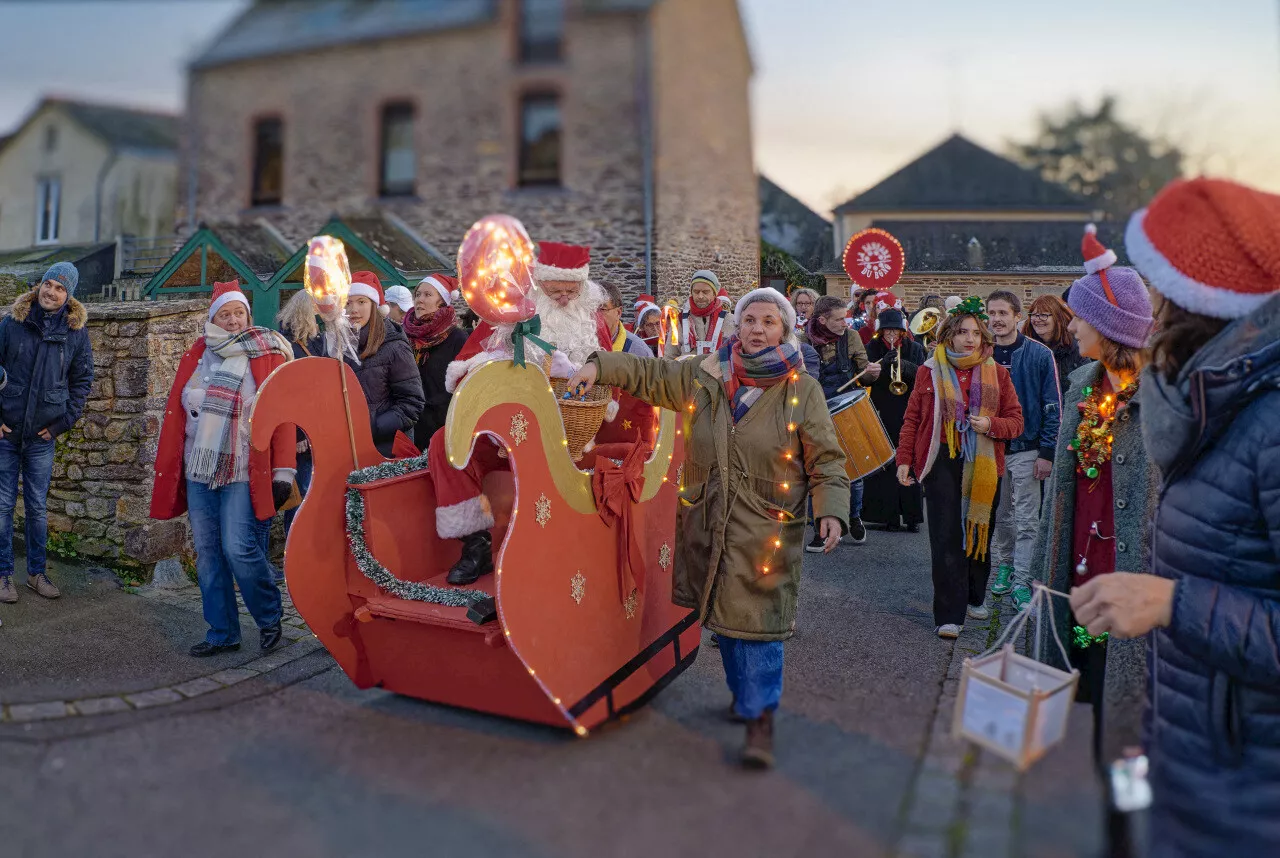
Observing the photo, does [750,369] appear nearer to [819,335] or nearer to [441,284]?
[441,284]

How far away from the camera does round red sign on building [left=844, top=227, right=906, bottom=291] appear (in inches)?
353

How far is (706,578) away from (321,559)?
1.61 meters

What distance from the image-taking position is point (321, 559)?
384cm

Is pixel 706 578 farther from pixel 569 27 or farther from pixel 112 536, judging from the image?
pixel 112 536

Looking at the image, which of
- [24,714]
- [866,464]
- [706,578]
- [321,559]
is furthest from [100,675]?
[866,464]

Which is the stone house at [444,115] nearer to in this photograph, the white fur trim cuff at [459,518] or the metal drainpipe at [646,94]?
the metal drainpipe at [646,94]

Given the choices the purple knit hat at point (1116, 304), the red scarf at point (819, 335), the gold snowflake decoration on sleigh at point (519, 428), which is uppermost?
the red scarf at point (819, 335)

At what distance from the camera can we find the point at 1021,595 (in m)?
5.35

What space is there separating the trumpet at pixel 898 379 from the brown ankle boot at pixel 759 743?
16.2 feet

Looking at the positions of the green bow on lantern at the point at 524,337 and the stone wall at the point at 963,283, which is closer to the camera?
the green bow on lantern at the point at 524,337

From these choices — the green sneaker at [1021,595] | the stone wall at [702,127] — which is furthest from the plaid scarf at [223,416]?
the green sneaker at [1021,595]

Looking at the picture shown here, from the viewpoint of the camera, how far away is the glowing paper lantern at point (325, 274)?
4.06m

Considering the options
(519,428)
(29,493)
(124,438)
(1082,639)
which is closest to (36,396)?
(29,493)

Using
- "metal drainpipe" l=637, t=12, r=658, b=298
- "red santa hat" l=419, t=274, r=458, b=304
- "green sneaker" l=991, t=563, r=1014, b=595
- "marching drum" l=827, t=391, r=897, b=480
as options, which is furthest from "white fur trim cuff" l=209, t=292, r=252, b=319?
"green sneaker" l=991, t=563, r=1014, b=595
